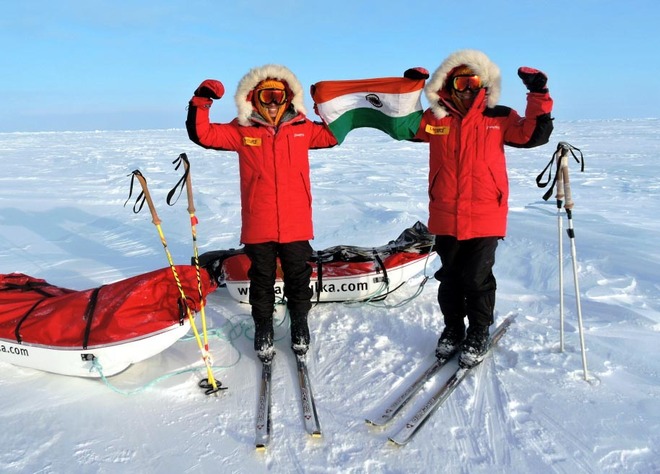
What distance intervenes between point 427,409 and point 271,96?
202 centimetres

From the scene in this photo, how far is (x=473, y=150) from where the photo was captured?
2623 millimetres

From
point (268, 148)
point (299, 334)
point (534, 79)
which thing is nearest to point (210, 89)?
point (268, 148)

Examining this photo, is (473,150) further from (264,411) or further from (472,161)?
(264,411)

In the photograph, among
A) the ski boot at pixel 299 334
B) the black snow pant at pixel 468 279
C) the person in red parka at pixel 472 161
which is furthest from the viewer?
the ski boot at pixel 299 334

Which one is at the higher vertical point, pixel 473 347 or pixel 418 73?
pixel 418 73

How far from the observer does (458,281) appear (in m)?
2.92

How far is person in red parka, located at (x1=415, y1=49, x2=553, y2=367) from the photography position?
2.61 metres

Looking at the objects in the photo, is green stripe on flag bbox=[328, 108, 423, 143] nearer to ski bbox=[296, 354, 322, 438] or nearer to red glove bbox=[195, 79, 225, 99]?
red glove bbox=[195, 79, 225, 99]

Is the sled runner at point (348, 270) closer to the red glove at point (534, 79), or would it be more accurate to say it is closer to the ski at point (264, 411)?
the ski at point (264, 411)

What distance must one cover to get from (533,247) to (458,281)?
9.20 feet

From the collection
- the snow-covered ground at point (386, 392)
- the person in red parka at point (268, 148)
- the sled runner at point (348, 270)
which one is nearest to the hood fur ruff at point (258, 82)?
the person in red parka at point (268, 148)

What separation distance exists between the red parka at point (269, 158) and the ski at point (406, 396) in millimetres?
1111

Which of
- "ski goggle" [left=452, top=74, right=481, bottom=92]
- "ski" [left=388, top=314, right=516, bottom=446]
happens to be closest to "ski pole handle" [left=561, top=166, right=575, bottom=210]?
"ski goggle" [left=452, top=74, right=481, bottom=92]

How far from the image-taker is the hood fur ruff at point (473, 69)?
8.58ft
